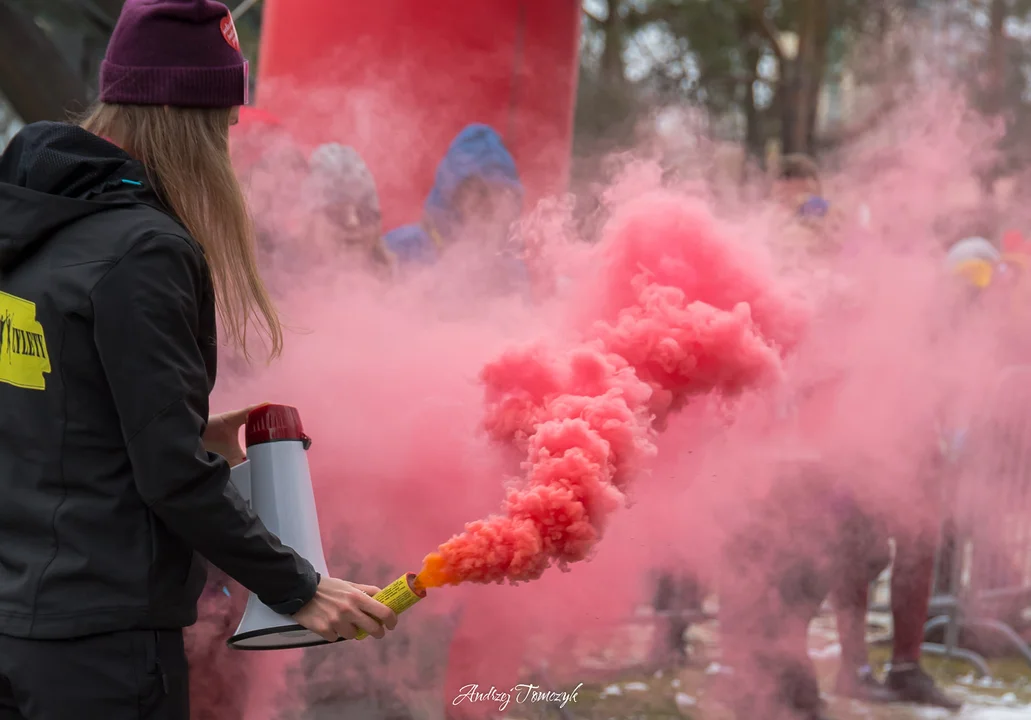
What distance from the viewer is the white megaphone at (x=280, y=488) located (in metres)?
1.69

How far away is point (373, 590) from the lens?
5.50ft

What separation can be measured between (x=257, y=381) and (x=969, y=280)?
248 cm

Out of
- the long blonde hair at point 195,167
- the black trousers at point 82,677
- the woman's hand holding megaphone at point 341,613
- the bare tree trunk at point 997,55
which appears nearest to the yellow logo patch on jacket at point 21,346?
the long blonde hair at point 195,167

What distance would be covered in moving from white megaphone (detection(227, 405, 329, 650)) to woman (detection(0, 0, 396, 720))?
0.52ft

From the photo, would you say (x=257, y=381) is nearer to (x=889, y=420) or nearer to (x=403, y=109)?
(x=403, y=109)

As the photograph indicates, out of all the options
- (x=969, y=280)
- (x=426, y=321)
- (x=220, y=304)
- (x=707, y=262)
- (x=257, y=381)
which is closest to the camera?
(x=220, y=304)

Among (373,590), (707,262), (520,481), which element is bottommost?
(373,590)

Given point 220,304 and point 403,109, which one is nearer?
point 220,304

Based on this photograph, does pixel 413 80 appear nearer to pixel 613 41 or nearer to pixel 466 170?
pixel 466 170

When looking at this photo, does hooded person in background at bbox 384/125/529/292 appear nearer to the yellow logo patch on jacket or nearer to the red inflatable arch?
the red inflatable arch

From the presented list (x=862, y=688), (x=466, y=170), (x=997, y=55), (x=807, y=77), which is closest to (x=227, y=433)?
(x=466, y=170)

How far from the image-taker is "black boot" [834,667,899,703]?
3.99m

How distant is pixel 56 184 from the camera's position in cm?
148

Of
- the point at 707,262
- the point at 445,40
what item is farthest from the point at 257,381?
the point at 445,40
